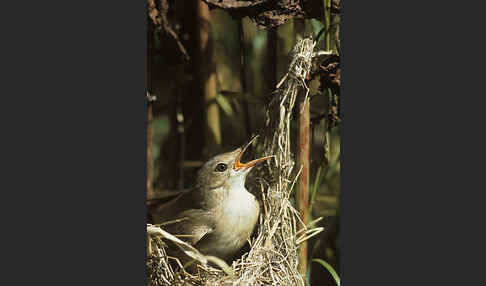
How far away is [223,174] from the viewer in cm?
312

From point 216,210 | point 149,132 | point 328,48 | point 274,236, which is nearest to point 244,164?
point 216,210

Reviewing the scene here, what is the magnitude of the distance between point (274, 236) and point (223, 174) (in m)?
0.48

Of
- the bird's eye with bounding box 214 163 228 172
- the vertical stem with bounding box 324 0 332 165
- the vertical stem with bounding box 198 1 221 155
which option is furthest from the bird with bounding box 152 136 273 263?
the vertical stem with bounding box 324 0 332 165

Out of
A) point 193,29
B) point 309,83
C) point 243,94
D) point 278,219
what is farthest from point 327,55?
point 278,219

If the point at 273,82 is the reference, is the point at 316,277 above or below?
below

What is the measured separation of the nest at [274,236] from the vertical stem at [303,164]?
35 mm

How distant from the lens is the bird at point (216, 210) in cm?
309

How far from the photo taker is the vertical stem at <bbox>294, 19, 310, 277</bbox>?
305 cm

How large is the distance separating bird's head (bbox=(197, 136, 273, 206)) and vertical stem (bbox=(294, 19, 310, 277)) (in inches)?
8.2

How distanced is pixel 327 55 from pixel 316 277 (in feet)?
4.20

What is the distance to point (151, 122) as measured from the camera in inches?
121

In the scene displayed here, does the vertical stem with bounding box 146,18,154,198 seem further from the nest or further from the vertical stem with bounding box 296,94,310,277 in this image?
the vertical stem with bounding box 296,94,310,277

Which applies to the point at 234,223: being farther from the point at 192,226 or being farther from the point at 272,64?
the point at 272,64

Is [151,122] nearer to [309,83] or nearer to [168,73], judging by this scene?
[168,73]
